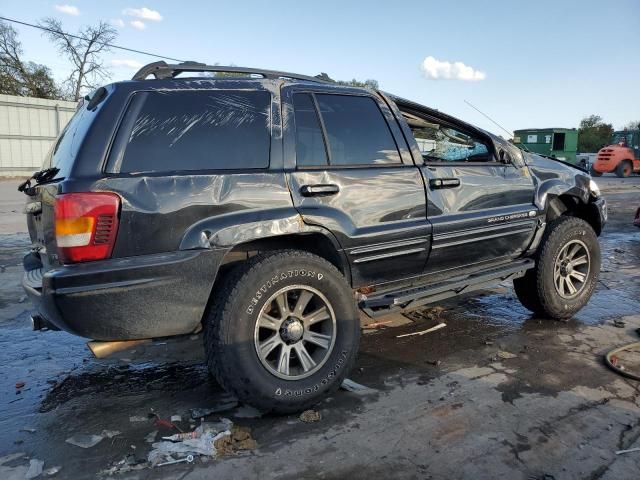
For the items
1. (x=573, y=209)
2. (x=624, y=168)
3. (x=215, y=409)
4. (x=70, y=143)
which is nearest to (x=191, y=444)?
(x=215, y=409)

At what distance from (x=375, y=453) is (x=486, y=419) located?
2.45 ft

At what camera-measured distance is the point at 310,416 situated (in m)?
3.02

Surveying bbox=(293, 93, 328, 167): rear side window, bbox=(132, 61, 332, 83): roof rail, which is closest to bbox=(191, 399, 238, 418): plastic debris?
bbox=(293, 93, 328, 167): rear side window

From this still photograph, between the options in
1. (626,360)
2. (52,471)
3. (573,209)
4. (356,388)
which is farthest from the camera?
(573,209)

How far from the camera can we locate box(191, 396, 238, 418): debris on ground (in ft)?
10.1

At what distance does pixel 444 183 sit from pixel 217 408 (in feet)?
7.19

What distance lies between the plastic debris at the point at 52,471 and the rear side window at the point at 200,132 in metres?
1.52

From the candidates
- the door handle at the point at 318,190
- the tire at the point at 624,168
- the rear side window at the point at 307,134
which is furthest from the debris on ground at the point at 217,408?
the tire at the point at 624,168

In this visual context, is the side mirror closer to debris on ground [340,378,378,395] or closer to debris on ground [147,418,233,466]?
debris on ground [340,378,378,395]

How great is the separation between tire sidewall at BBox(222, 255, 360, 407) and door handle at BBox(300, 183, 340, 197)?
395 millimetres

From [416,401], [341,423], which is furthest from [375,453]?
[416,401]

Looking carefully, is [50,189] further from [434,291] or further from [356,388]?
[434,291]

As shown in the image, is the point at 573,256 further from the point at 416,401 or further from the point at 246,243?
the point at 246,243

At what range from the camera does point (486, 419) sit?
2.97 m
